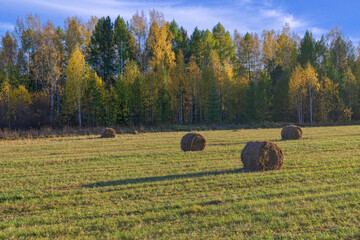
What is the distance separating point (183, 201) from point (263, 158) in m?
5.25

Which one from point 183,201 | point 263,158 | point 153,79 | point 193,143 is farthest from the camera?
point 153,79

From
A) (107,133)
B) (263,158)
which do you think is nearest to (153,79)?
(107,133)

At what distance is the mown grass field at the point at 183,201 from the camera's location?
598 centimetres

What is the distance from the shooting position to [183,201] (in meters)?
7.81

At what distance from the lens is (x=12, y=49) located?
49281mm

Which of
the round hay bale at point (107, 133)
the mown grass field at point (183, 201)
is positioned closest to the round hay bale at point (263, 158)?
the mown grass field at point (183, 201)

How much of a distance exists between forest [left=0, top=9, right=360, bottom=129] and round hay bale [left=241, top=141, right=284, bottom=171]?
34.9m

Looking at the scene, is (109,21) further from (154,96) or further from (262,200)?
(262,200)

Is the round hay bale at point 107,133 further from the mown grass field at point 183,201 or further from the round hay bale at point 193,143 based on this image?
the mown grass field at point 183,201

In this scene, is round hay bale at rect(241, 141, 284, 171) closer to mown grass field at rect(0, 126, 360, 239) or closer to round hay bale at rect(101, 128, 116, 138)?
mown grass field at rect(0, 126, 360, 239)

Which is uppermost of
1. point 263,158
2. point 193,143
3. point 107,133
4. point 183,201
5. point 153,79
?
point 153,79

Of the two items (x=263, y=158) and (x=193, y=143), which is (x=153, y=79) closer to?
(x=193, y=143)

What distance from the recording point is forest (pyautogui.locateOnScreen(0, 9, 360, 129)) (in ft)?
144

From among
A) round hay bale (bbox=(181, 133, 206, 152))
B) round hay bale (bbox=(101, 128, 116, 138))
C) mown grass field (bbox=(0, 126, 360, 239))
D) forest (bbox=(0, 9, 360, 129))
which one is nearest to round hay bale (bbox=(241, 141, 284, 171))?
mown grass field (bbox=(0, 126, 360, 239))
